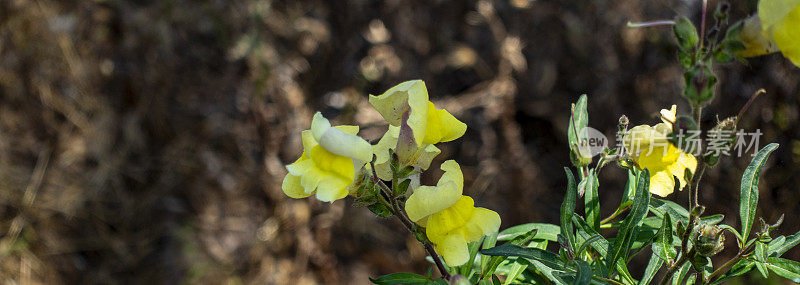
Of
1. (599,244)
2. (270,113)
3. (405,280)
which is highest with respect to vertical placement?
(599,244)

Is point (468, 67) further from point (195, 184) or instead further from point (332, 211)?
point (195, 184)

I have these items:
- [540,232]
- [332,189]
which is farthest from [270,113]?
[332,189]

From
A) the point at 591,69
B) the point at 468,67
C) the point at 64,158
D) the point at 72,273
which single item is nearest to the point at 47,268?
the point at 72,273

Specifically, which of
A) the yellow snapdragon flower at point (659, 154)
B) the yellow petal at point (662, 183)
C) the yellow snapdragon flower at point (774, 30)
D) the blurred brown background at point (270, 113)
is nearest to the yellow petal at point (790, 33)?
the yellow snapdragon flower at point (774, 30)

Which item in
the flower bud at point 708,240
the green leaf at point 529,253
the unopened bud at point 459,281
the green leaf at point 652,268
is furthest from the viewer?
the green leaf at point 652,268

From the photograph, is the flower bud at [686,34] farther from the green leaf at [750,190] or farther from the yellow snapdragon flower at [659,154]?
the green leaf at [750,190]

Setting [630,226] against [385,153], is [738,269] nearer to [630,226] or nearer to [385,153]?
[630,226]

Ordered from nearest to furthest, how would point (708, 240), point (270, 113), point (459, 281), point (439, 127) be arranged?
point (459, 281) → point (708, 240) → point (439, 127) → point (270, 113)
